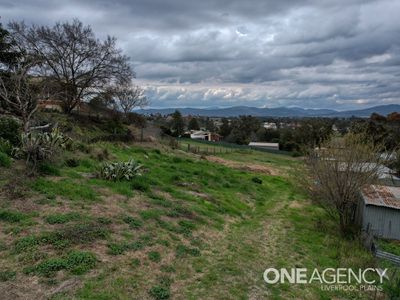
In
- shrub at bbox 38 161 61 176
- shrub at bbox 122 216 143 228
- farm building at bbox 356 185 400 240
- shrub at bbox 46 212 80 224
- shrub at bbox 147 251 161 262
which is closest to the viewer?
shrub at bbox 147 251 161 262

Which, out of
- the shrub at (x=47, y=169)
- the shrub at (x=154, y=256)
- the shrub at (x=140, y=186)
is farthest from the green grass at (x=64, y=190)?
the shrub at (x=154, y=256)

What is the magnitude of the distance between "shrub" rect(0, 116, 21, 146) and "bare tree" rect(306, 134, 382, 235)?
1170 cm

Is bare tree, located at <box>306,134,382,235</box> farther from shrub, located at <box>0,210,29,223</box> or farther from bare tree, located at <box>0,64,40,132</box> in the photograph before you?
bare tree, located at <box>0,64,40,132</box>

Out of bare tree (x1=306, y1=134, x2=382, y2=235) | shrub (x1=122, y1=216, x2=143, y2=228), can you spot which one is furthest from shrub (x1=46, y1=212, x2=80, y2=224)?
bare tree (x1=306, y1=134, x2=382, y2=235)

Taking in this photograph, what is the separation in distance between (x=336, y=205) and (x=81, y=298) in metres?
10.00

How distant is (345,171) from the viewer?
12.4 meters

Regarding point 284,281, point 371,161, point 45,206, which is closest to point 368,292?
point 284,281

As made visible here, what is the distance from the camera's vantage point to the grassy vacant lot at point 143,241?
6133 millimetres

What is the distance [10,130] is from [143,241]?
857cm

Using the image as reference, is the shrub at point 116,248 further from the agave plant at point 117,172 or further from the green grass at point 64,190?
the agave plant at point 117,172

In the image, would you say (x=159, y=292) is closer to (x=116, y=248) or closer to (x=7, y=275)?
(x=116, y=248)

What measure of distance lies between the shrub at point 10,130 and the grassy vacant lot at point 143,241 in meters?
2.09

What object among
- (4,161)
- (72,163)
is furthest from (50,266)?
(72,163)

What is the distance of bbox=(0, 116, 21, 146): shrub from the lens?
1313 centimetres
